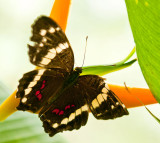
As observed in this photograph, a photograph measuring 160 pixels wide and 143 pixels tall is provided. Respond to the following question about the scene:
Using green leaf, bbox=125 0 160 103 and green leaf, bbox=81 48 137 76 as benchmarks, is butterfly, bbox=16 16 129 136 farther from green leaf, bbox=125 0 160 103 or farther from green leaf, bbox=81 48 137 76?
green leaf, bbox=125 0 160 103

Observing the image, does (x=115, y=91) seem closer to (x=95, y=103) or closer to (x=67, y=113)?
(x=95, y=103)

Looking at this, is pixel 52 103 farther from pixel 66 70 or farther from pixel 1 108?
pixel 1 108

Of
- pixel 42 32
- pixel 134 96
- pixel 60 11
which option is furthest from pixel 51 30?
pixel 134 96

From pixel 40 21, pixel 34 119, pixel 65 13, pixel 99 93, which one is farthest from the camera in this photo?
pixel 34 119

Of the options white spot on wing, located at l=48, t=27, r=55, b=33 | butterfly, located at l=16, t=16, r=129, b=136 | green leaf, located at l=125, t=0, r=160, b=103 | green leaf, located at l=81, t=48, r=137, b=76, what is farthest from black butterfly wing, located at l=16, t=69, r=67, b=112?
green leaf, located at l=125, t=0, r=160, b=103

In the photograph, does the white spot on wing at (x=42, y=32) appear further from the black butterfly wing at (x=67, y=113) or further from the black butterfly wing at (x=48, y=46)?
the black butterfly wing at (x=67, y=113)

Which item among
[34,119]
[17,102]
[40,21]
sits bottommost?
[34,119]

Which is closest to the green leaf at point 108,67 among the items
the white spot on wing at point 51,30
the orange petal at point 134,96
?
the orange petal at point 134,96

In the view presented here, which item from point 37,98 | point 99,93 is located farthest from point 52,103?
point 99,93

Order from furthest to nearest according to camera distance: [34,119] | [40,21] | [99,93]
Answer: [34,119] < [99,93] < [40,21]

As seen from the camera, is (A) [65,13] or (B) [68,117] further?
(B) [68,117]
